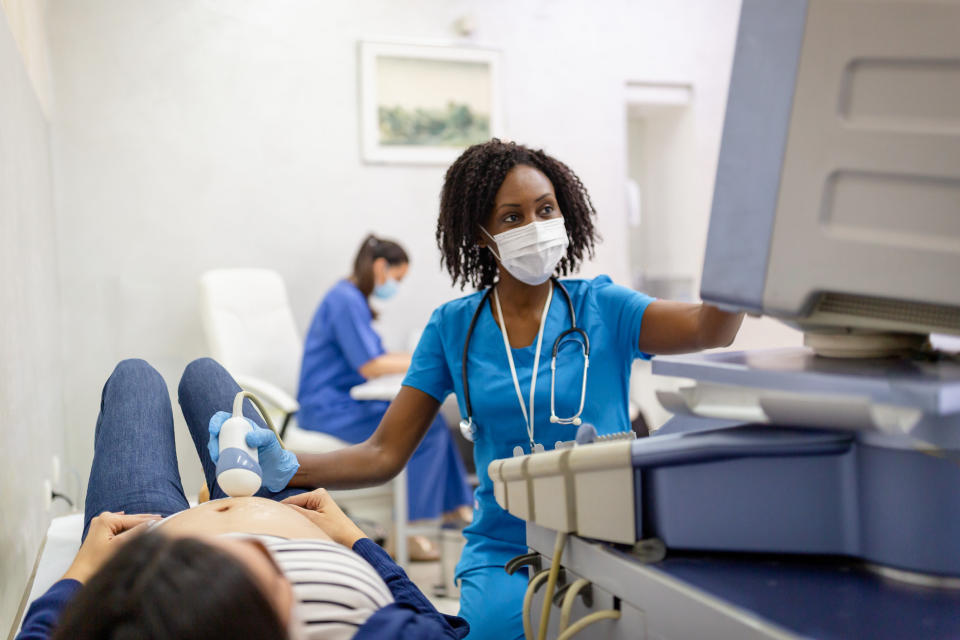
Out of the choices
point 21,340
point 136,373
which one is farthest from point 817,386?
point 21,340

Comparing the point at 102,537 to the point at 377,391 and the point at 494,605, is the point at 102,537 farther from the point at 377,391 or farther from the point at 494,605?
the point at 377,391

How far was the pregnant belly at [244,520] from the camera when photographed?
3.22 ft

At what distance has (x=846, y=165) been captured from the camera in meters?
0.63

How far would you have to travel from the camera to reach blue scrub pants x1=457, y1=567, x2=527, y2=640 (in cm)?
114

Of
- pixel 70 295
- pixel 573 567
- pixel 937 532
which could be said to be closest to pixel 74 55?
pixel 70 295

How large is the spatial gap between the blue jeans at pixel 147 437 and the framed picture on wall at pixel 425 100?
252 centimetres

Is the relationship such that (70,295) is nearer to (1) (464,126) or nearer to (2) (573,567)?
(1) (464,126)

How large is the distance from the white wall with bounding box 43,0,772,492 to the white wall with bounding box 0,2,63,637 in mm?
721

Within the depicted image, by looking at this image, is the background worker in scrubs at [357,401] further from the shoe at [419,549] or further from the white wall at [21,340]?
the white wall at [21,340]

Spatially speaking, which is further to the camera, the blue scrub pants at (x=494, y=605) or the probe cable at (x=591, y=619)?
the blue scrub pants at (x=494, y=605)

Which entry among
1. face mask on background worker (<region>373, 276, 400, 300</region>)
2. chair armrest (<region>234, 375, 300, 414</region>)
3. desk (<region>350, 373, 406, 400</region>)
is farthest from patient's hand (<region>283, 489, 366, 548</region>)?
face mask on background worker (<region>373, 276, 400, 300</region>)

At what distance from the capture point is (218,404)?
1.38 metres

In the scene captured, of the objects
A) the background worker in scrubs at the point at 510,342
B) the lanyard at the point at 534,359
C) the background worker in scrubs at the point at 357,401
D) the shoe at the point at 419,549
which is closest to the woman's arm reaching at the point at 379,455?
the background worker in scrubs at the point at 510,342

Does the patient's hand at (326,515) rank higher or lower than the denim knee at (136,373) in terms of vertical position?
lower
